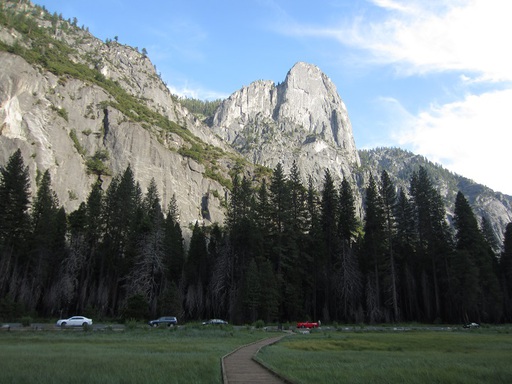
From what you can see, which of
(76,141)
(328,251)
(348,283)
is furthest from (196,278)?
(76,141)

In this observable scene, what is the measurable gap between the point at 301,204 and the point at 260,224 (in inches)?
302

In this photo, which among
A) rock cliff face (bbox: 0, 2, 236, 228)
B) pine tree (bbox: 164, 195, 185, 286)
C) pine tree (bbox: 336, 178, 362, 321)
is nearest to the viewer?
pine tree (bbox: 336, 178, 362, 321)

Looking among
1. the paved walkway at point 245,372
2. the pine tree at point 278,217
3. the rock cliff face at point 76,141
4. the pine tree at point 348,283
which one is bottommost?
the paved walkway at point 245,372

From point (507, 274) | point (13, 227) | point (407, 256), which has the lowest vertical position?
point (507, 274)

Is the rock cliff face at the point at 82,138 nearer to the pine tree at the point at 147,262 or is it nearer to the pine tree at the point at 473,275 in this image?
the pine tree at the point at 147,262

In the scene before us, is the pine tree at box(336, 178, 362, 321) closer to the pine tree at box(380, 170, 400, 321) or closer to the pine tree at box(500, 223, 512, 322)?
the pine tree at box(380, 170, 400, 321)

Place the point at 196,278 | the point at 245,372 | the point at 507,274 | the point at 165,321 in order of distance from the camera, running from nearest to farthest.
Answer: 1. the point at 245,372
2. the point at 165,321
3. the point at 507,274
4. the point at 196,278

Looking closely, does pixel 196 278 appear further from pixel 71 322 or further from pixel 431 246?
pixel 431 246

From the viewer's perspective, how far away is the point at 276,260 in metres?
58.1

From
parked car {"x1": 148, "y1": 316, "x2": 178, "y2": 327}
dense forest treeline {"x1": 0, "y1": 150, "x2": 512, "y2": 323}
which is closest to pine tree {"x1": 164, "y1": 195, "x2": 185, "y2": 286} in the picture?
dense forest treeline {"x1": 0, "y1": 150, "x2": 512, "y2": 323}

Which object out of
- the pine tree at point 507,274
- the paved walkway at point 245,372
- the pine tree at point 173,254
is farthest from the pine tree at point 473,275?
the pine tree at point 173,254

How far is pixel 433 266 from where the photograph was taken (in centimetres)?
5722

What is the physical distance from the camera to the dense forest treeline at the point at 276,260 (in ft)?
174

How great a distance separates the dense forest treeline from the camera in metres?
53.1
